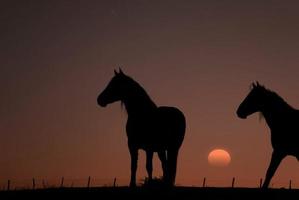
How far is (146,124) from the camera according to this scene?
1697cm

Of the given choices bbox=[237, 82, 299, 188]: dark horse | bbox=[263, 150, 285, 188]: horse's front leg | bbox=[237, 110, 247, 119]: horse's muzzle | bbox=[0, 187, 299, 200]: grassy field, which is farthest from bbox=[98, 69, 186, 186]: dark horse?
bbox=[263, 150, 285, 188]: horse's front leg

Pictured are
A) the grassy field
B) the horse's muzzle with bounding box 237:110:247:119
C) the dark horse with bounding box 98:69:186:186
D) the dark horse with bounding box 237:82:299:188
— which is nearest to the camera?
the grassy field

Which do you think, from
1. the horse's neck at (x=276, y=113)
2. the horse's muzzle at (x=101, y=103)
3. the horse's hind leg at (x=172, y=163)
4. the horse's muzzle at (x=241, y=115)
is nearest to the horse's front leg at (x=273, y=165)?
the horse's neck at (x=276, y=113)

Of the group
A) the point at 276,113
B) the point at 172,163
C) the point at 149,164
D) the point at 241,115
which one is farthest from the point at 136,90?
the point at 276,113

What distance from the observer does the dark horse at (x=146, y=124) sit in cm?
1680

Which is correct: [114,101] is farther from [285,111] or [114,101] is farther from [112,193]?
[285,111]

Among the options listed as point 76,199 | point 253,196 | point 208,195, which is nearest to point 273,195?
point 253,196

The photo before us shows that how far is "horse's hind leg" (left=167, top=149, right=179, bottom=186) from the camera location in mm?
17188

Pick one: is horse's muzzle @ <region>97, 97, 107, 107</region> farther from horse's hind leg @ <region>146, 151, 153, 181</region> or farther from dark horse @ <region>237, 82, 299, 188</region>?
dark horse @ <region>237, 82, 299, 188</region>

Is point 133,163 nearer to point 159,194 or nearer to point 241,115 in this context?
point 159,194

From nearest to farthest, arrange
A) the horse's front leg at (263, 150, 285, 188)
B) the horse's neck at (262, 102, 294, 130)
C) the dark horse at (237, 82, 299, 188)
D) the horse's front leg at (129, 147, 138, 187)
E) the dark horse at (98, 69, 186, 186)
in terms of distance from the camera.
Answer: the horse's front leg at (129, 147, 138, 187)
the horse's front leg at (263, 150, 285, 188)
the dark horse at (98, 69, 186, 186)
the dark horse at (237, 82, 299, 188)
the horse's neck at (262, 102, 294, 130)

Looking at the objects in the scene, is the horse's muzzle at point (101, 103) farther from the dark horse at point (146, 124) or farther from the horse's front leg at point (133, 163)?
the horse's front leg at point (133, 163)

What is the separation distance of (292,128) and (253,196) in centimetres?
396

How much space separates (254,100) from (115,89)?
4958mm
